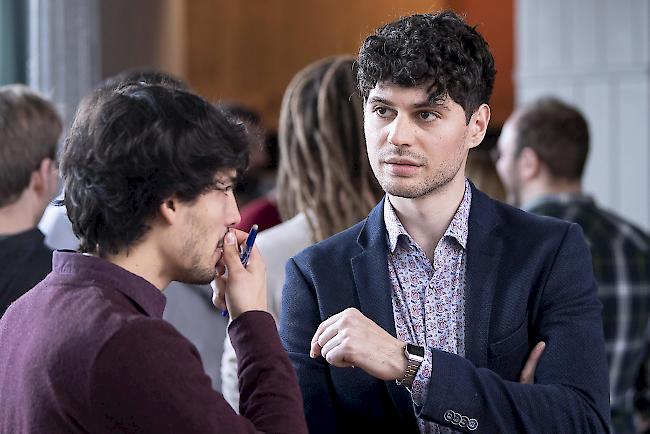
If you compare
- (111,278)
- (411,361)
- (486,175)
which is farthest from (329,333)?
(486,175)

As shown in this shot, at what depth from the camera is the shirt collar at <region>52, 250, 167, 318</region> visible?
151cm

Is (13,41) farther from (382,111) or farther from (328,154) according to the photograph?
(382,111)

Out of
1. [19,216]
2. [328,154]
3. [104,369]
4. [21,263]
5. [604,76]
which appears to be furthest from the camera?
[604,76]

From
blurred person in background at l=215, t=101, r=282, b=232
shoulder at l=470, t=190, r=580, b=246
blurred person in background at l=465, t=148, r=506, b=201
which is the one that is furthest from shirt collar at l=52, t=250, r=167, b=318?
blurred person in background at l=465, t=148, r=506, b=201

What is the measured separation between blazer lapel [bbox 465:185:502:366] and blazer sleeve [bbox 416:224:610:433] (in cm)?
8

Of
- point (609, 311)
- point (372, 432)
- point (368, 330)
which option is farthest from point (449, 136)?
point (609, 311)

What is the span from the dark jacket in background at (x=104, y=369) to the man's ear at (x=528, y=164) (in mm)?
2069

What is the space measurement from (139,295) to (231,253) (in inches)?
7.8

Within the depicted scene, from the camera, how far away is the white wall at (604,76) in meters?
5.36

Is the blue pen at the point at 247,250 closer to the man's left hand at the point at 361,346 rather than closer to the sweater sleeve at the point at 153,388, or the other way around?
the man's left hand at the point at 361,346

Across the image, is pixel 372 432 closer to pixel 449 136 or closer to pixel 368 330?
pixel 368 330

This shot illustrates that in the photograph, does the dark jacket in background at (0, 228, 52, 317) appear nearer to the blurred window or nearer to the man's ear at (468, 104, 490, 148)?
the man's ear at (468, 104, 490, 148)

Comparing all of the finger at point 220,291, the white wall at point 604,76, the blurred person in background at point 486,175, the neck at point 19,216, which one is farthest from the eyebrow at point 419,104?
the white wall at point 604,76

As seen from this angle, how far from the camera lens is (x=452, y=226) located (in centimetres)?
186
